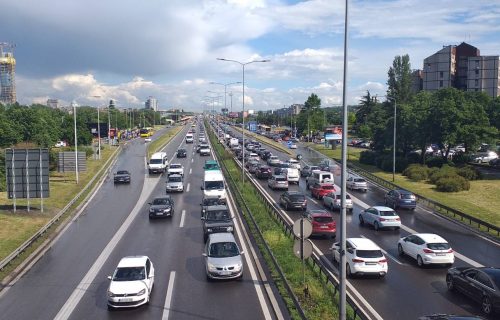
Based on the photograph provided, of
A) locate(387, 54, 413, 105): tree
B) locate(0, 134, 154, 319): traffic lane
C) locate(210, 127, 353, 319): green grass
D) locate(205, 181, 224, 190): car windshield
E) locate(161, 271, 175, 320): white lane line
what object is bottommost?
locate(0, 134, 154, 319): traffic lane

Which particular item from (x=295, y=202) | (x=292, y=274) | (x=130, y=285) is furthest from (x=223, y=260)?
(x=295, y=202)

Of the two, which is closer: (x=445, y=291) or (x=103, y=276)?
(x=445, y=291)

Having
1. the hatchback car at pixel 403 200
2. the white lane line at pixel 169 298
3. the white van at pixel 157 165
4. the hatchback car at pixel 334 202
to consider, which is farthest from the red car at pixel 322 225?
the white van at pixel 157 165

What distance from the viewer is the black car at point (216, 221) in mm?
24719

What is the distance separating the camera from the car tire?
15238mm

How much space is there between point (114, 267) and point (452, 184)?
34.3m

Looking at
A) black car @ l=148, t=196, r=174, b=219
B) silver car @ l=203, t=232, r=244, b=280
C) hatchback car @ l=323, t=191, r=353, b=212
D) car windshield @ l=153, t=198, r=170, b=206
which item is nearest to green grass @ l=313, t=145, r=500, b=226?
hatchback car @ l=323, t=191, r=353, b=212

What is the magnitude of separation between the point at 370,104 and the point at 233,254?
107595 millimetres

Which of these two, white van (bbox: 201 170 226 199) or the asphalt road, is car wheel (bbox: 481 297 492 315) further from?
white van (bbox: 201 170 226 199)

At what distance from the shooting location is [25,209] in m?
33.3

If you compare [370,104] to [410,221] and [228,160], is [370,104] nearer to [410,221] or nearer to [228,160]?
[228,160]

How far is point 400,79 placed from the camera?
3807 inches

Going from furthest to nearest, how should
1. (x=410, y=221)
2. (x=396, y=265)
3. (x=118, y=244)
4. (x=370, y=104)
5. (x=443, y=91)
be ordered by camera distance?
(x=370, y=104) → (x=443, y=91) → (x=410, y=221) → (x=118, y=244) → (x=396, y=265)

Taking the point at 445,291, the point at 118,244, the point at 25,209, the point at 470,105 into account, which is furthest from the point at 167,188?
the point at 470,105
